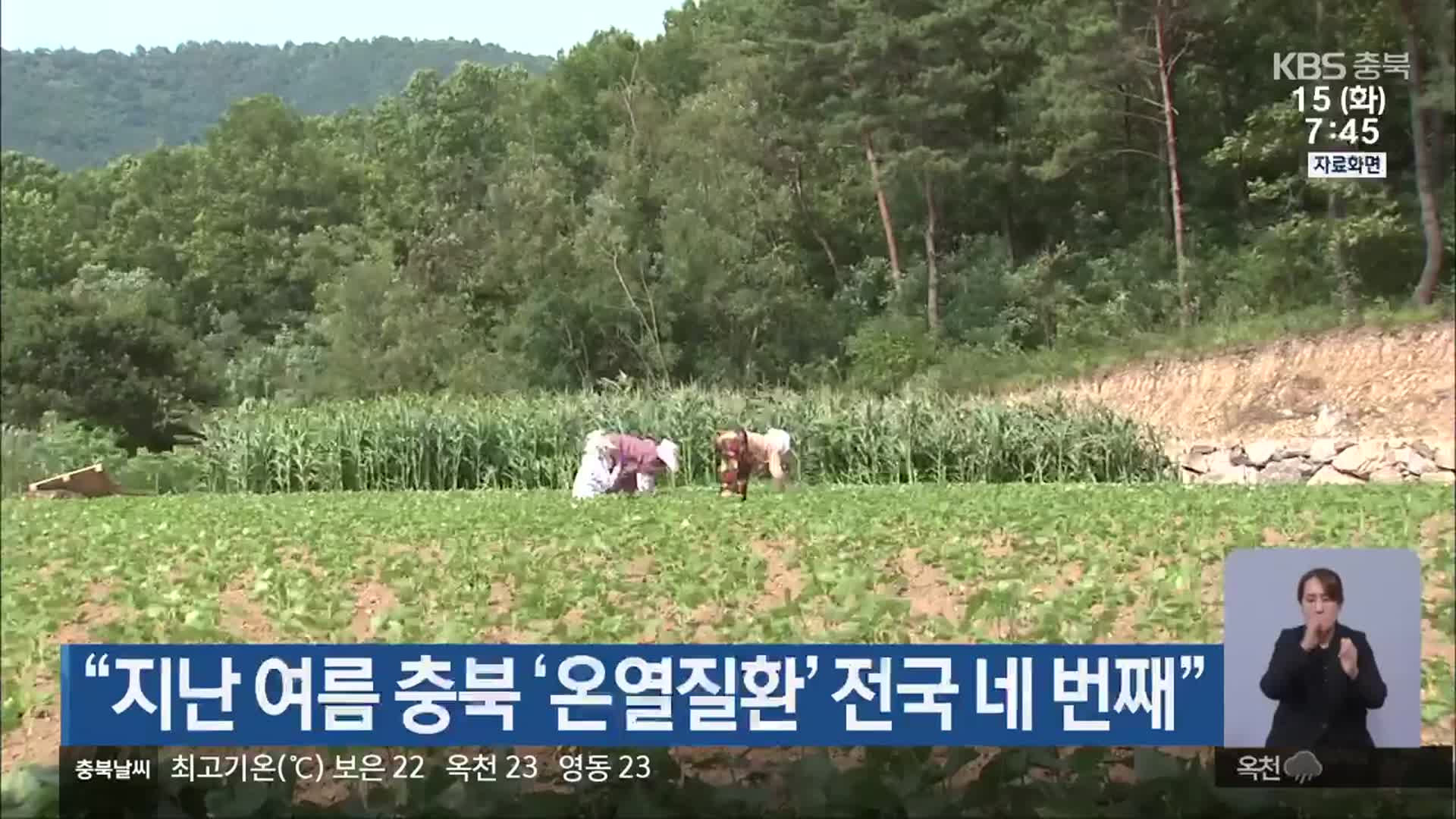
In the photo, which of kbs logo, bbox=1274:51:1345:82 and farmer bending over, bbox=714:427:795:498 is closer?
kbs logo, bbox=1274:51:1345:82

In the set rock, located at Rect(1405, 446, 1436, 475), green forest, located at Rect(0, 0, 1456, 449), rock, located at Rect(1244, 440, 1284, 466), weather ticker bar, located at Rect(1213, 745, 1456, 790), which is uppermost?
green forest, located at Rect(0, 0, 1456, 449)

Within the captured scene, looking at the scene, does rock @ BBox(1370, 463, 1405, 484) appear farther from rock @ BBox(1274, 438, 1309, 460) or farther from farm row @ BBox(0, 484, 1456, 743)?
rock @ BBox(1274, 438, 1309, 460)

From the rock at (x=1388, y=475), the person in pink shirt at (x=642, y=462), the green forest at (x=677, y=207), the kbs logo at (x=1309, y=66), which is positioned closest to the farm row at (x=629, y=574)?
the rock at (x=1388, y=475)

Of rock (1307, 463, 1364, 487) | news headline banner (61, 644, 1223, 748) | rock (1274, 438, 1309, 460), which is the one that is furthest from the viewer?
rock (1274, 438, 1309, 460)

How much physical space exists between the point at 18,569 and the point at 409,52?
5.29 ft

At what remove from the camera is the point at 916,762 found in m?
3.18

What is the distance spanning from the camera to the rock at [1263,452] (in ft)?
11.6

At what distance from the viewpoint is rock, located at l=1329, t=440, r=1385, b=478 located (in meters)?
3.38

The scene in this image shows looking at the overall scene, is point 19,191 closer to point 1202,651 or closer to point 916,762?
point 916,762

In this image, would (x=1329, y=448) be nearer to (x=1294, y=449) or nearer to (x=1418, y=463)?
(x=1294, y=449)

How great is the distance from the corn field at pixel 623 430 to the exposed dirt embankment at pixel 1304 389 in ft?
0.36

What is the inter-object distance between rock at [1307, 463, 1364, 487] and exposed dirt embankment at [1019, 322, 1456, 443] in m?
0.11

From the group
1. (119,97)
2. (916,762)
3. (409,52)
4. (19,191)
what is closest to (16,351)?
(19,191)

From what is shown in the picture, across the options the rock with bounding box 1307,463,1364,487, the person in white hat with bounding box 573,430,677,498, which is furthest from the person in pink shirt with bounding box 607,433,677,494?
the rock with bounding box 1307,463,1364,487
